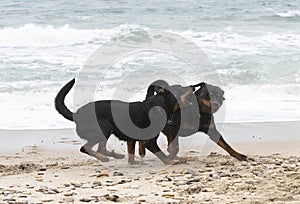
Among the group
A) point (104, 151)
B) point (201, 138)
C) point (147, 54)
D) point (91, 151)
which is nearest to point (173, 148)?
point (104, 151)

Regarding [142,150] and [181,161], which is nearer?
[181,161]

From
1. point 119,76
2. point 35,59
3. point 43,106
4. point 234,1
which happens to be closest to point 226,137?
point 43,106

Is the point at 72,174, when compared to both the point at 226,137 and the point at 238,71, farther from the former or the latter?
the point at 238,71

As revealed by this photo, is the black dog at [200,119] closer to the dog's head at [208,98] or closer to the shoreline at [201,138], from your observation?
the dog's head at [208,98]

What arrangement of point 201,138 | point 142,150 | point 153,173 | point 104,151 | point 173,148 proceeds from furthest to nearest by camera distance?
point 201,138
point 142,150
point 104,151
point 173,148
point 153,173

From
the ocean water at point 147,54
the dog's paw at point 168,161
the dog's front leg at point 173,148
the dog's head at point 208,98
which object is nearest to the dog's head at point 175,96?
the dog's head at point 208,98

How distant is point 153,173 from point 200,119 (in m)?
0.85

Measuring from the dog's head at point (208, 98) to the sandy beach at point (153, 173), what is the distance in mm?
566

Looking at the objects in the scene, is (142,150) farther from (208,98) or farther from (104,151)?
→ (208,98)

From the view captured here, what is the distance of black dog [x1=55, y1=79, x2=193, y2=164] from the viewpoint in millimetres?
6625

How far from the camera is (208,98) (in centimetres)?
671

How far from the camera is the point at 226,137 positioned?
8.33 metres

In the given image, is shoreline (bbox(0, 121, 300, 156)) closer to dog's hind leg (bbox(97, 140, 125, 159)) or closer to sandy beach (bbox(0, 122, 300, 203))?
sandy beach (bbox(0, 122, 300, 203))

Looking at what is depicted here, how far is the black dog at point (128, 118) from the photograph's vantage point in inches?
261
